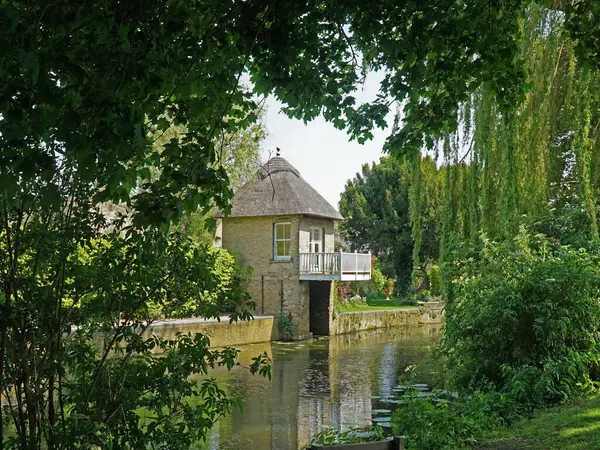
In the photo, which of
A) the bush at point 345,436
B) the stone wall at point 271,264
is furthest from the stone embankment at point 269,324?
the bush at point 345,436

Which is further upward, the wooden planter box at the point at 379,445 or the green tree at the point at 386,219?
the green tree at the point at 386,219

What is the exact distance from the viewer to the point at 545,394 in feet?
27.0

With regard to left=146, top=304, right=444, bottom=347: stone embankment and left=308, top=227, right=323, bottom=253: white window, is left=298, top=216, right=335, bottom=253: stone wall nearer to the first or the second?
left=308, top=227, right=323, bottom=253: white window

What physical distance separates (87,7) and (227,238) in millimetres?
23260

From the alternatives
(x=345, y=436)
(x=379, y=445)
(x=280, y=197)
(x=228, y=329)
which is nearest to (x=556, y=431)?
(x=345, y=436)

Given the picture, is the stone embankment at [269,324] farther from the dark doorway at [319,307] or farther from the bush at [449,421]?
the bush at [449,421]

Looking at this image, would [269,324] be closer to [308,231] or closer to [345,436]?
[308,231]

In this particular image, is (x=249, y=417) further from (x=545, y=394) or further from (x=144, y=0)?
(x=144, y=0)

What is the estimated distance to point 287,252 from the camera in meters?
25.2

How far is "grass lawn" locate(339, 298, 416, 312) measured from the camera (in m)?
30.1

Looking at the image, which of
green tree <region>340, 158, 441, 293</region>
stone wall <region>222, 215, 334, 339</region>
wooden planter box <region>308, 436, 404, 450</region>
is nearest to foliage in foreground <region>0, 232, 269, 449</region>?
wooden planter box <region>308, 436, 404, 450</region>

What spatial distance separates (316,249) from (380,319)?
13.5 ft

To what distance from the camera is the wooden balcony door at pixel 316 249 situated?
24922 millimetres

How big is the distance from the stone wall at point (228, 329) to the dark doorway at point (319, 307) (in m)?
2.16
